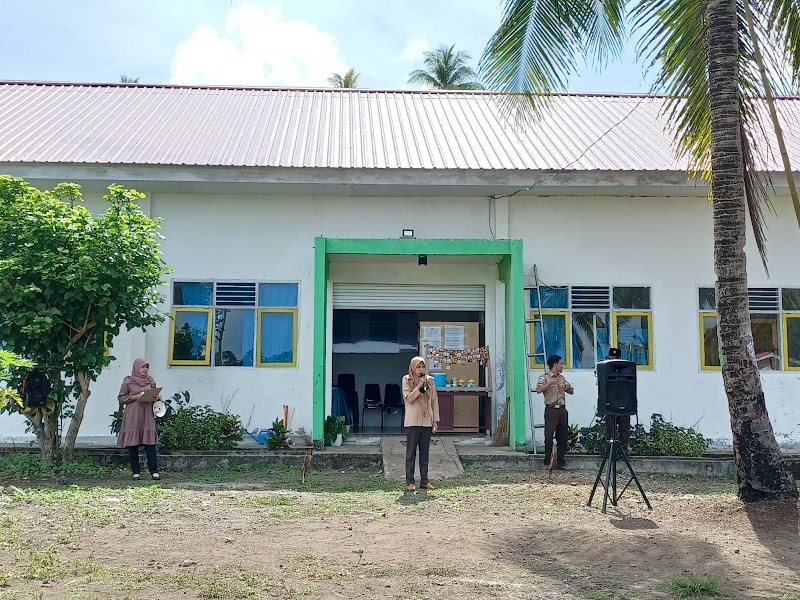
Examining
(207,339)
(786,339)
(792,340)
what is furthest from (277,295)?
(792,340)

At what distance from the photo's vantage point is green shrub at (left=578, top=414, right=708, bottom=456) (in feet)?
37.9

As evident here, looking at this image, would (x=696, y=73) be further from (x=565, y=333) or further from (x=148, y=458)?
(x=148, y=458)

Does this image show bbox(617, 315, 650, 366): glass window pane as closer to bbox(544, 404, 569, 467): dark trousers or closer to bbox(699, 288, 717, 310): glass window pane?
bbox(699, 288, 717, 310): glass window pane

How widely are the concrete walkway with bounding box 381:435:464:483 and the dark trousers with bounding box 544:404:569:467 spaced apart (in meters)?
1.21

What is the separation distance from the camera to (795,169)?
12.5 m

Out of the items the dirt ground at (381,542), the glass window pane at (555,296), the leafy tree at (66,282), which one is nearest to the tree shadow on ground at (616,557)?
the dirt ground at (381,542)

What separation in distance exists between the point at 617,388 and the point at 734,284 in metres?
1.58

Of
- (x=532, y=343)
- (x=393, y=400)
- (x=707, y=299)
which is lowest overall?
(x=393, y=400)

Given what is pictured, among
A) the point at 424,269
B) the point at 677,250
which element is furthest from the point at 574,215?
the point at 424,269

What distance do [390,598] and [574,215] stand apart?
8750mm

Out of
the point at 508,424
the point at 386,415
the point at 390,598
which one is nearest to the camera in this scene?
the point at 390,598

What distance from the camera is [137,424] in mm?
10078

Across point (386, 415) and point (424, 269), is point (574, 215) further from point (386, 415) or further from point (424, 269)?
point (386, 415)

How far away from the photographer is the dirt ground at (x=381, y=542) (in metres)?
5.60
